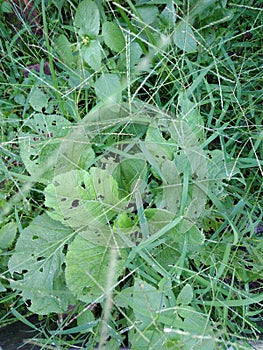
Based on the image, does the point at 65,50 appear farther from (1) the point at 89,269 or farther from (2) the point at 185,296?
(2) the point at 185,296

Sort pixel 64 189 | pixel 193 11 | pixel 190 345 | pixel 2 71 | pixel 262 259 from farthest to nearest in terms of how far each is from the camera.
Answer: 1. pixel 2 71
2. pixel 193 11
3. pixel 262 259
4. pixel 64 189
5. pixel 190 345

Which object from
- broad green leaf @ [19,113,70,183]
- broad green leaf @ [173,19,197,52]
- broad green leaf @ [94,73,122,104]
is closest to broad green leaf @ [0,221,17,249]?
broad green leaf @ [19,113,70,183]

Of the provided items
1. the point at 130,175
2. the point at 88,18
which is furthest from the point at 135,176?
the point at 88,18

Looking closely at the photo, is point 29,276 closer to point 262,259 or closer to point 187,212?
point 187,212

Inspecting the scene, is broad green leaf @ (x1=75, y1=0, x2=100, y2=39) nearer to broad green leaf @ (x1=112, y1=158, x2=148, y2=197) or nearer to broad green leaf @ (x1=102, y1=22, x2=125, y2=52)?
broad green leaf @ (x1=102, y1=22, x2=125, y2=52)

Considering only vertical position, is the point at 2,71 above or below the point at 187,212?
above

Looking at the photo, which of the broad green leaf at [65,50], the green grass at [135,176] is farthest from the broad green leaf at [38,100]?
the broad green leaf at [65,50]

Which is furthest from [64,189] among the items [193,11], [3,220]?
[193,11]
